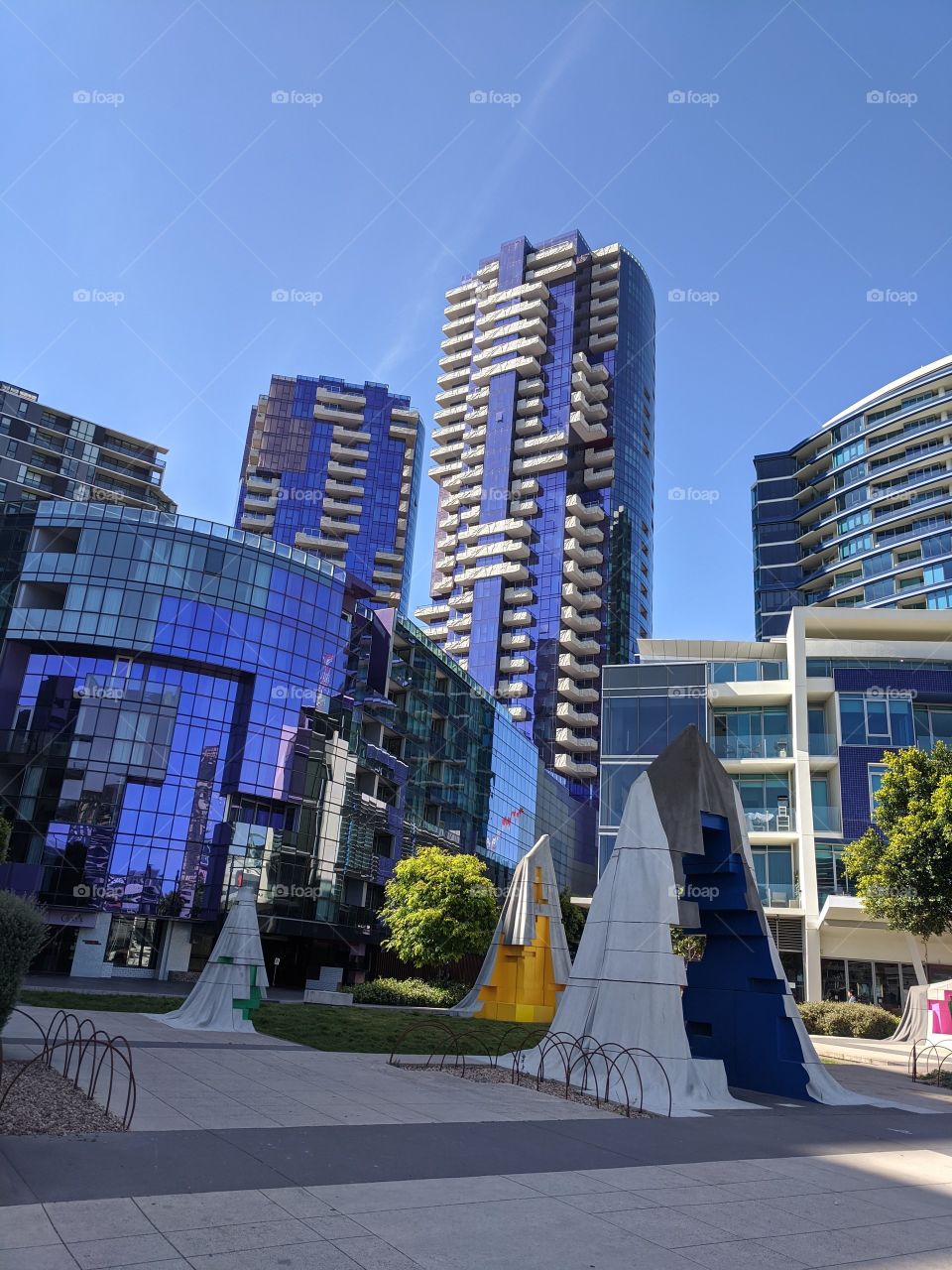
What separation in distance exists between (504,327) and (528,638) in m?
39.3

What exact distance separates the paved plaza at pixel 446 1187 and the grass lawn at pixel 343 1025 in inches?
262

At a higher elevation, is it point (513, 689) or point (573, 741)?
point (513, 689)

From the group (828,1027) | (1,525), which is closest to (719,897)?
(828,1027)

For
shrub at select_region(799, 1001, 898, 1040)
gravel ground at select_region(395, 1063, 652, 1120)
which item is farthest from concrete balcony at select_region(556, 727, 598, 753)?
gravel ground at select_region(395, 1063, 652, 1120)

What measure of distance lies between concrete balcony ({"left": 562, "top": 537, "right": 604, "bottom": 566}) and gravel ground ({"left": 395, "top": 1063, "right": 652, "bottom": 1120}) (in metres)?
81.9

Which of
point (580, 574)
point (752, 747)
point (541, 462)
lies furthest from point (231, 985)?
point (541, 462)

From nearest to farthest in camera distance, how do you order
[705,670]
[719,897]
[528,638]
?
[719,897], [705,670], [528,638]

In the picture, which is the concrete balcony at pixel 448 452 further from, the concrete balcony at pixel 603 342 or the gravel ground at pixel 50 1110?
the gravel ground at pixel 50 1110

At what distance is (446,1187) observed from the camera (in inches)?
338

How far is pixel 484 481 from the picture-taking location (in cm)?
10412

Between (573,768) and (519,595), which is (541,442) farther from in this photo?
(573,768)

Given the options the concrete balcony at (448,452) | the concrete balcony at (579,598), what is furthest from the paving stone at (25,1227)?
the concrete balcony at (448,452)

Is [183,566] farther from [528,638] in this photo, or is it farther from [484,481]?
[484,481]

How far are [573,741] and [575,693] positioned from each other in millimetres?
4939
